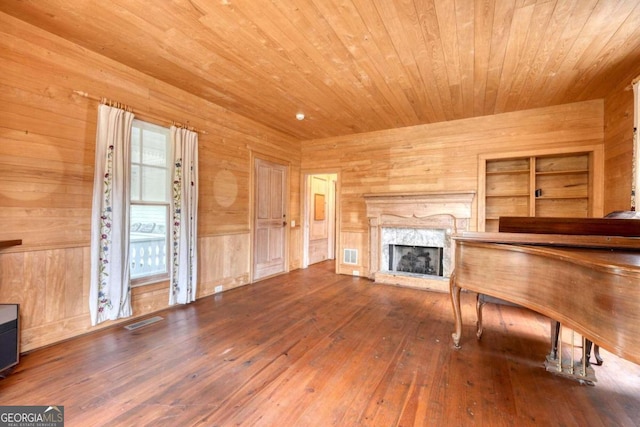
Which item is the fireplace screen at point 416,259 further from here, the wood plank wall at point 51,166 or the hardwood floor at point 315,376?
the wood plank wall at point 51,166

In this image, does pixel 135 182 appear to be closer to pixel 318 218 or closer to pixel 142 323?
pixel 142 323

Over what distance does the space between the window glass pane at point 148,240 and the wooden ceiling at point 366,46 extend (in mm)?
1590

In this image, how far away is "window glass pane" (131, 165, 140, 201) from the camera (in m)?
3.11

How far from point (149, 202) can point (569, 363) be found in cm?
430

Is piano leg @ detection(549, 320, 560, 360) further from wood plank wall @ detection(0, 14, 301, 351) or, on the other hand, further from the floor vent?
wood plank wall @ detection(0, 14, 301, 351)

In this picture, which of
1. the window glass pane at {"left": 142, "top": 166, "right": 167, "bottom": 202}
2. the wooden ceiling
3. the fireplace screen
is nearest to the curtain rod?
the wooden ceiling

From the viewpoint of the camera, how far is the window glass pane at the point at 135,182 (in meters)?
3.11

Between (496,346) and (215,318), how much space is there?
288 cm

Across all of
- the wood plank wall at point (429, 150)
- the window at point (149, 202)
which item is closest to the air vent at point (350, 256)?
the wood plank wall at point (429, 150)

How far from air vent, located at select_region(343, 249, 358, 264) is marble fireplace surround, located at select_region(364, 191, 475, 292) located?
15.7 inches

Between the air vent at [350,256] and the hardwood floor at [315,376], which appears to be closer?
the hardwood floor at [315,376]

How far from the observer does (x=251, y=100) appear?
378 cm

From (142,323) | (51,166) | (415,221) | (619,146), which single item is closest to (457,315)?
(415,221)

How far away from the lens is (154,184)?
3324mm
